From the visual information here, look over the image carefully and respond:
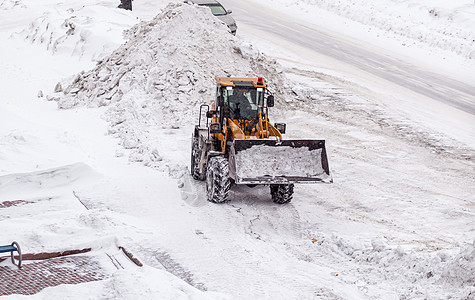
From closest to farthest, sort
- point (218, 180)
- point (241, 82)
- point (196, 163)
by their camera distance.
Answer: point (218, 180) < point (241, 82) < point (196, 163)

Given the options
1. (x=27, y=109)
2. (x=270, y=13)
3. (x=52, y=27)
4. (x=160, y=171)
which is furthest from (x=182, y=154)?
(x=270, y=13)

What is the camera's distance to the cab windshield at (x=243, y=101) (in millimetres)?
12297

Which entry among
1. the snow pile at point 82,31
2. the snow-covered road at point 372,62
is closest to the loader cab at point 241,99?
the snow-covered road at point 372,62

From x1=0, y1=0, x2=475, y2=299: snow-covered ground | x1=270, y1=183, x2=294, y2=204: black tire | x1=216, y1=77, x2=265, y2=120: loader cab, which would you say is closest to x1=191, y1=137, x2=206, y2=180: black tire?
x1=0, y1=0, x2=475, y2=299: snow-covered ground

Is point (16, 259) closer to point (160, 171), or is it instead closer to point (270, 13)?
point (160, 171)

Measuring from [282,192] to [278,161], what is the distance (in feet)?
2.59

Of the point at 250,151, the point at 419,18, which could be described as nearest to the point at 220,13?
the point at 419,18

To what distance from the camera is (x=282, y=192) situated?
38.5 feet

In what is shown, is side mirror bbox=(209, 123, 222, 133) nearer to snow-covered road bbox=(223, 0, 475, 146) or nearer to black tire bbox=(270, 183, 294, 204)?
black tire bbox=(270, 183, 294, 204)

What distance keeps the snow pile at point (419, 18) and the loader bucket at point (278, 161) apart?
20187 millimetres

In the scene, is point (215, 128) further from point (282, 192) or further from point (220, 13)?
point (220, 13)

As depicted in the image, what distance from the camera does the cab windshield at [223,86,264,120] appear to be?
12297mm

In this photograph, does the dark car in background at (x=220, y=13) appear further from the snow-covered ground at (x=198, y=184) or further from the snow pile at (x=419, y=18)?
the snow pile at (x=419, y=18)

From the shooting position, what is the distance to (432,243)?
10172 millimetres
